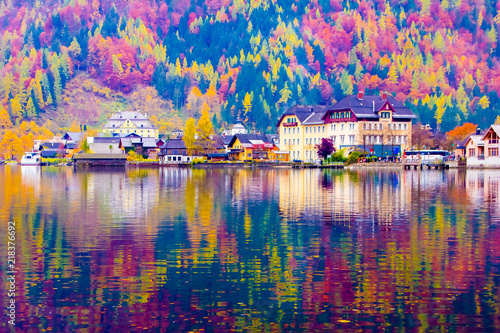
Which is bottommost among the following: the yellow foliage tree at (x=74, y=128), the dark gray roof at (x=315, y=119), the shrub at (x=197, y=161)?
the shrub at (x=197, y=161)

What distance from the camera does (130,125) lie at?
18538cm

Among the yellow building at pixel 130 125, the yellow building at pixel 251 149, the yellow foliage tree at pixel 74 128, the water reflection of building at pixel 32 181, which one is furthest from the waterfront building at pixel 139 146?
the water reflection of building at pixel 32 181

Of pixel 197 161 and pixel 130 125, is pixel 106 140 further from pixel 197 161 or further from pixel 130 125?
pixel 130 125

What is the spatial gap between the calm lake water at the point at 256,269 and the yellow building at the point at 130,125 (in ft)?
513

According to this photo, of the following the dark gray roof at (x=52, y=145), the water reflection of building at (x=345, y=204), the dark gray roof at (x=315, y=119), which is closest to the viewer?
the water reflection of building at (x=345, y=204)

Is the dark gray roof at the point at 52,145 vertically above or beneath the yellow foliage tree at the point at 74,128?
beneath

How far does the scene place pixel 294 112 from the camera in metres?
123

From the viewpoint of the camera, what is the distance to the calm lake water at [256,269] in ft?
43.1

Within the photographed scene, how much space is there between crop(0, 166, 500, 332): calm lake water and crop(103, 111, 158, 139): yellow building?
513 ft

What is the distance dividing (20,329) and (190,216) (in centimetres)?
1620

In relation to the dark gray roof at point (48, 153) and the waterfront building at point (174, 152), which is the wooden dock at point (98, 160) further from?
the dark gray roof at point (48, 153)

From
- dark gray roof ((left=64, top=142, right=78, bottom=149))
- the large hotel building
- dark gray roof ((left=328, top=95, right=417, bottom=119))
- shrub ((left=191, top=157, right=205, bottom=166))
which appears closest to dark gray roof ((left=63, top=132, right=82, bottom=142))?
dark gray roof ((left=64, top=142, right=78, bottom=149))

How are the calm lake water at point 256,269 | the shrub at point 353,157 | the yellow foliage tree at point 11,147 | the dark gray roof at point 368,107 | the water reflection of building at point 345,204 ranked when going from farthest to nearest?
1. the yellow foliage tree at point 11,147
2. the dark gray roof at point 368,107
3. the shrub at point 353,157
4. the water reflection of building at point 345,204
5. the calm lake water at point 256,269

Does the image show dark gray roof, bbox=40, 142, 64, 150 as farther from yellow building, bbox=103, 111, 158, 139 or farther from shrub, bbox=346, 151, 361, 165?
shrub, bbox=346, 151, 361, 165
